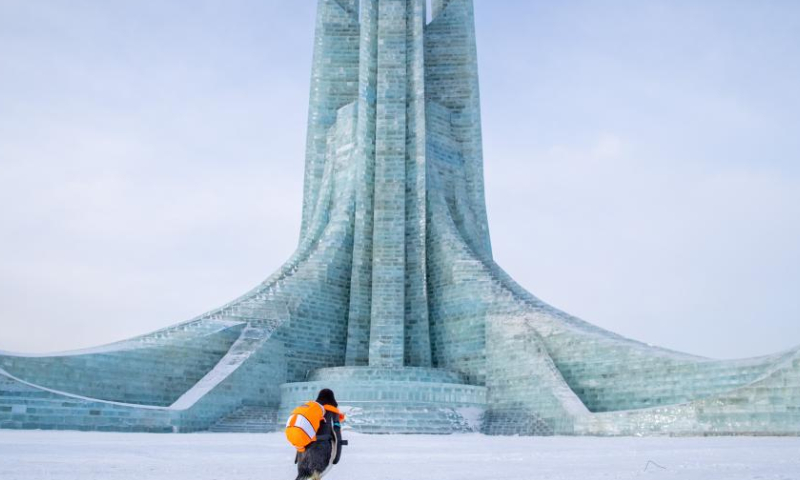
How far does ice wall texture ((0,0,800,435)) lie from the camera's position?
12.9 m

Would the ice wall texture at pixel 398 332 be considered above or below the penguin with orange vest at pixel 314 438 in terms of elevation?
above

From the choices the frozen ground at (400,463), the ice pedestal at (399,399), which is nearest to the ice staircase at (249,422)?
the ice pedestal at (399,399)

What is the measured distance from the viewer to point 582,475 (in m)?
5.48

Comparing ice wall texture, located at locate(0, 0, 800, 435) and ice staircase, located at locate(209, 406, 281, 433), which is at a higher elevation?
ice wall texture, located at locate(0, 0, 800, 435)

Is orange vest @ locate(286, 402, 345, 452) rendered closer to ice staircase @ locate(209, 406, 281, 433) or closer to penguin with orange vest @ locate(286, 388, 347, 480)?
penguin with orange vest @ locate(286, 388, 347, 480)

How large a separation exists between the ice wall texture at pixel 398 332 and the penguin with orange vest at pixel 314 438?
990 cm

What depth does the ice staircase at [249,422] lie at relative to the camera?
1489cm

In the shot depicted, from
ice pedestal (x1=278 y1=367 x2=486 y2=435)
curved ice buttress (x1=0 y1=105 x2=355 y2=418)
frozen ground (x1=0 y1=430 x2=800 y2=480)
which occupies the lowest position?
frozen ground (x1=0 y1=430 x2=800 y2=480)

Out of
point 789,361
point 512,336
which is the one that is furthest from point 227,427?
point 789,361

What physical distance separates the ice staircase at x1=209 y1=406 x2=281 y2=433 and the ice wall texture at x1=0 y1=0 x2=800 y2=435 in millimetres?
110

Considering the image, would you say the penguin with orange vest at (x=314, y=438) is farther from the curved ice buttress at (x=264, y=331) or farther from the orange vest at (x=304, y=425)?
the curved ice buttress at (x=264, y=331)

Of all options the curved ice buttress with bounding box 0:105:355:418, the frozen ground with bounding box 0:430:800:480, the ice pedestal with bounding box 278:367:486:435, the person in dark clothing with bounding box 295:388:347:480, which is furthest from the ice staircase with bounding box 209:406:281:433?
the person in dark clothing with bounding box 295:388:347:480

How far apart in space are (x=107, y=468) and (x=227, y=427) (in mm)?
9299

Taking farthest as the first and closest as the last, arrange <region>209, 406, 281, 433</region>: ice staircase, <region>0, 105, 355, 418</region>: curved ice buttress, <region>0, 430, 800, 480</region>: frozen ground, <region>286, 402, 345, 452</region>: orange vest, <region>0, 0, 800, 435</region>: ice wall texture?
1. <region>209, 406, 281, 433</region>: ice staircase
2. <region>0, 105, 355, 418</region>: curved ice buttress
3. <region>0, 0, 800, 435</region>: ice wall texture
4. <region>0, 430, 800, 480</region>: frozen ground
5. <region>286, 402, 345, 452</region>: orange vest
